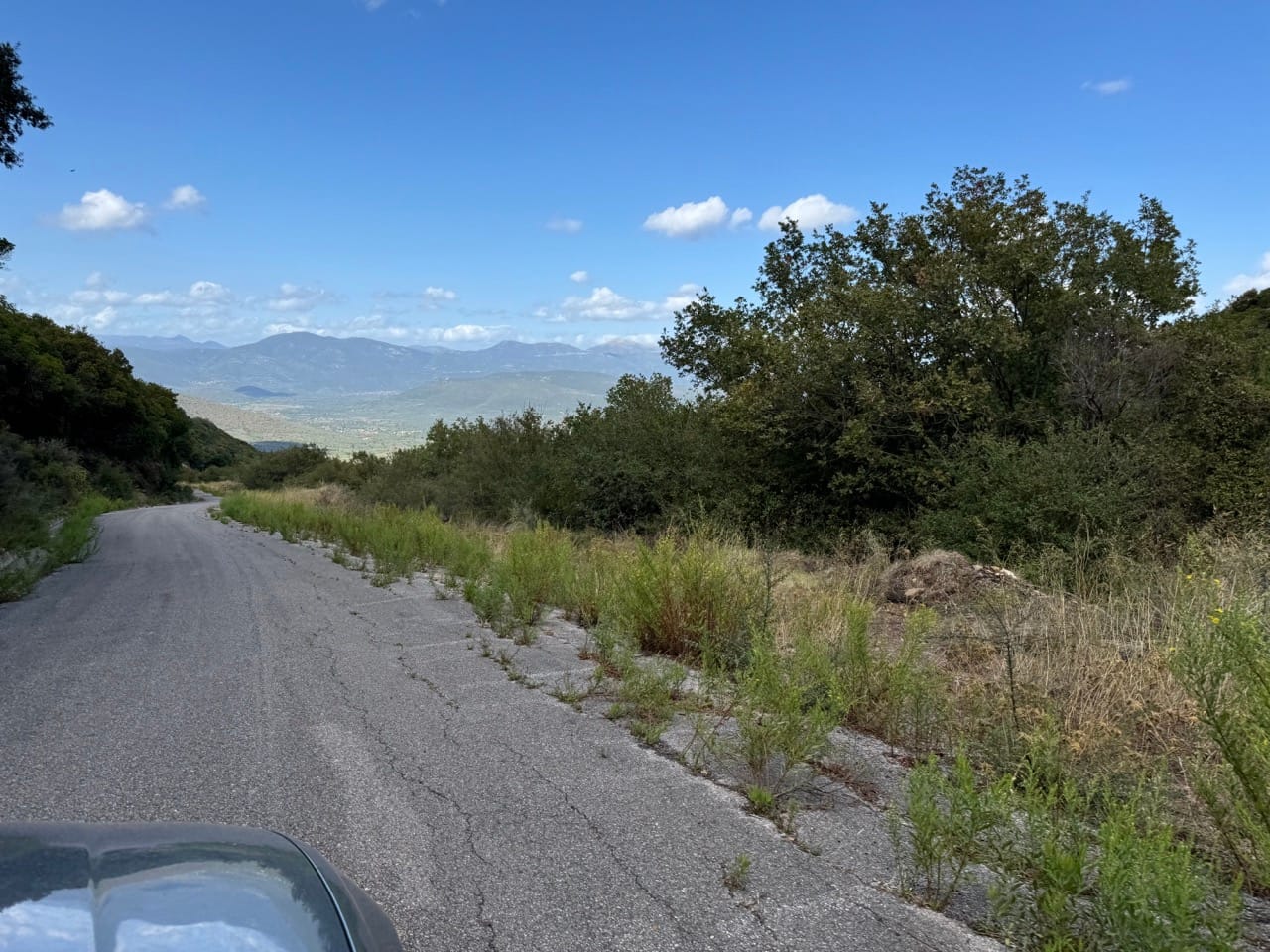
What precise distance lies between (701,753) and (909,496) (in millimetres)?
12187

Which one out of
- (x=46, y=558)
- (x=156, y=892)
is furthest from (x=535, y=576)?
(x=46, y=558)

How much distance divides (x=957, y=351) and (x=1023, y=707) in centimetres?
1231

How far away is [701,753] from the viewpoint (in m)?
4.07

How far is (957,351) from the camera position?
15.1 metres

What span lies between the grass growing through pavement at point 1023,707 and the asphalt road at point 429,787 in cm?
38

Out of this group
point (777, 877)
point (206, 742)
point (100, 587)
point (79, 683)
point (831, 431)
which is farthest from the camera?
point (831, 431)

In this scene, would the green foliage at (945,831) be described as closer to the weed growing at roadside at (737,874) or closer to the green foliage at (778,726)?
the weed growing at roadside at (737,874)

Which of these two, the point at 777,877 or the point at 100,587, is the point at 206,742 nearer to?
the point at 777,877

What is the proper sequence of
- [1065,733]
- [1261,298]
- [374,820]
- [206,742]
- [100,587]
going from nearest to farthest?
[374,820], [1065,733], [206,742], [100,587], [1261,298]

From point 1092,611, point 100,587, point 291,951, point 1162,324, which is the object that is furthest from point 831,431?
point 291,951

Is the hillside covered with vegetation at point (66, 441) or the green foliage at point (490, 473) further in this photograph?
the green foliage at point (490, 473)

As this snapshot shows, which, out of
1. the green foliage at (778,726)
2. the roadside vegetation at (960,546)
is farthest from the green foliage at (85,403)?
the green foliage at (778,726)

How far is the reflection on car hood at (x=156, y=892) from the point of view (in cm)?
130

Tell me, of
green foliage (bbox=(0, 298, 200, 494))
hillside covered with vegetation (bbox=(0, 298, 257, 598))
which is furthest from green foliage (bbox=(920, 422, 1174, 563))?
green foliage (bbox=(0, 298, 200, 494))
